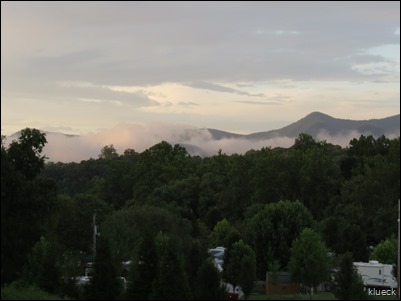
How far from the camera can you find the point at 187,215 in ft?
317

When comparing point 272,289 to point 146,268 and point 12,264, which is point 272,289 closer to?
point 146,268

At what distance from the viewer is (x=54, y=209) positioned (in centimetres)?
3856

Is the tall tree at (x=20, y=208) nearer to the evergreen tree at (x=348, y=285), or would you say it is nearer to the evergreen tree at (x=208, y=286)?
the evergreen tree at (x=208, y=286)

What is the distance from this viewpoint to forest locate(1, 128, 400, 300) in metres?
36.9

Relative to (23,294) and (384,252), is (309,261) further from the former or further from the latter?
(384,252)

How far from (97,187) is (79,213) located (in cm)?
4512

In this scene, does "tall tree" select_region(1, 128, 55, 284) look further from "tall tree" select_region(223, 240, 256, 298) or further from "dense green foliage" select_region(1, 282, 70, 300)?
"tall tree" select_region(223, 240, 256, 298)

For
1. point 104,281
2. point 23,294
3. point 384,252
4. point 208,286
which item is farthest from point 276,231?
point 23,294

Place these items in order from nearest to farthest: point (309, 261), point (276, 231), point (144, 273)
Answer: point (144, 273) → point (309, 261) → point (276, 231)

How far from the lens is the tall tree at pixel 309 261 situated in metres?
47.3

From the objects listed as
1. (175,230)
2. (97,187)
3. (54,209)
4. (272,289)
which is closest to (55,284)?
(54,209)

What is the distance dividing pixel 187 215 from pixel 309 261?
50094mm

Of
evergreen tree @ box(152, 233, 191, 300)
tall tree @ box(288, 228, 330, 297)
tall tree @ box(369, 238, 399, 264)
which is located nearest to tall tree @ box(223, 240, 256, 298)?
tall tree @ box(288, 228, 330, 297)

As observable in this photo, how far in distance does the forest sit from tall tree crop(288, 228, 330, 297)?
0.20 meters
